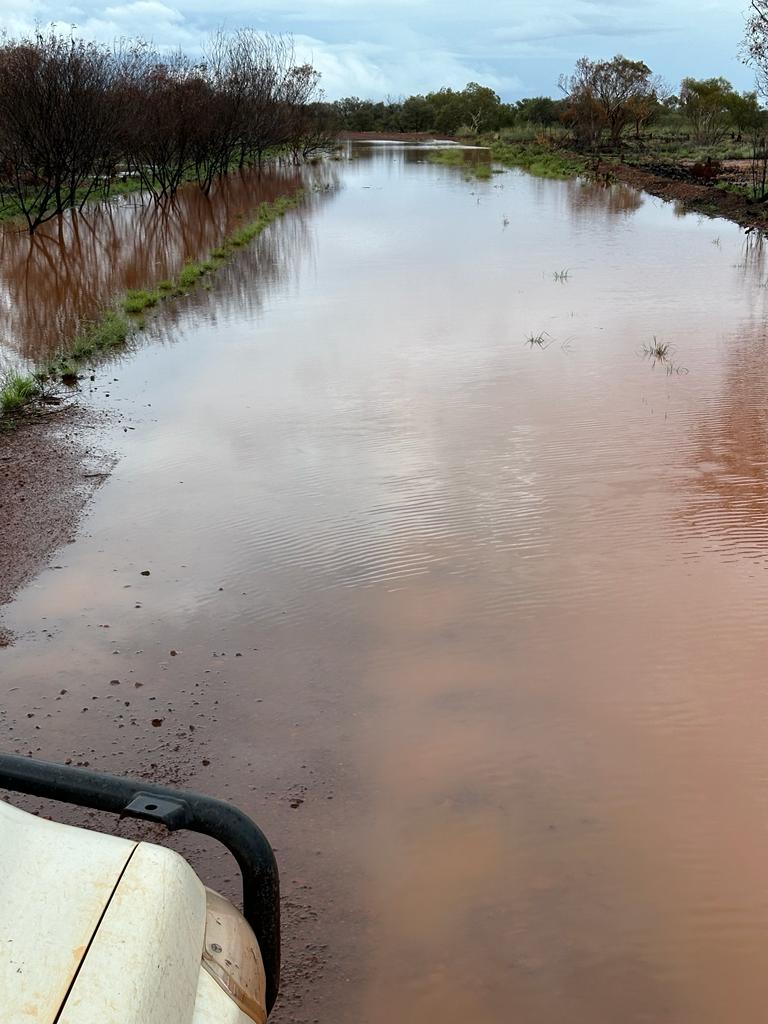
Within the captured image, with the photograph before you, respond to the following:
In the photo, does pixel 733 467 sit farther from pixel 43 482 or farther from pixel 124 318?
pixel 124 318

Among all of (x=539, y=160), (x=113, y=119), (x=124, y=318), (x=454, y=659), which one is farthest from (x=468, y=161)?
(x=454, y=659)

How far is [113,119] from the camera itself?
24438mm

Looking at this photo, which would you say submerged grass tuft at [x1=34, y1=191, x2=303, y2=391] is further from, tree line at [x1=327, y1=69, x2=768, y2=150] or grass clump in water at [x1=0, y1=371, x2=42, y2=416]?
tree line at [x1=327, y1=69, x2=768, y2=150]

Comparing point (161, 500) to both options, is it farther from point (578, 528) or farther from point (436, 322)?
point (436, 322)

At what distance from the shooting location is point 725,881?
141 inches

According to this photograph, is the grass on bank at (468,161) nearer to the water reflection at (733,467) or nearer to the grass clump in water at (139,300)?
the grass clump in water at (139,300)

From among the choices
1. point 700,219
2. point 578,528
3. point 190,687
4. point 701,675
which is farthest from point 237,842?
point 700,219

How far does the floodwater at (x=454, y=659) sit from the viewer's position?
3.39 m

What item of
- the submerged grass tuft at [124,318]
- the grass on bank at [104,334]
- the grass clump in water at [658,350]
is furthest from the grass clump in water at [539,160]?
the grass clump in water at [658,350]

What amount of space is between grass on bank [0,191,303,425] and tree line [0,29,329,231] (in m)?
4.80

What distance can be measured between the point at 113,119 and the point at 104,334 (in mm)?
14289

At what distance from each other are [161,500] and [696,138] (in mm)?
49998

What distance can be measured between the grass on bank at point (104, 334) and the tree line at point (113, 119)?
480 centimetres

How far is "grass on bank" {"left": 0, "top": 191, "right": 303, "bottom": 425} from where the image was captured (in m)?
9.88
